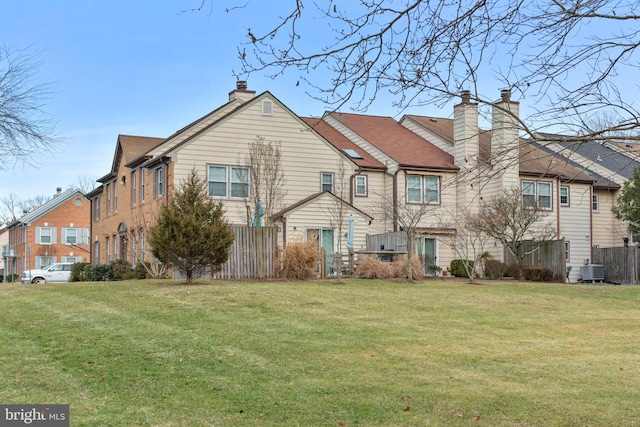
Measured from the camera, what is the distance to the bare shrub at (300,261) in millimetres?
23844

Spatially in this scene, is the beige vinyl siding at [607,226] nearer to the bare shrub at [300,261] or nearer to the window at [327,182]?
the window at [327,182]

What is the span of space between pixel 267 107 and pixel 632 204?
1701 centimetres

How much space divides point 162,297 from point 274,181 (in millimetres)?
10537

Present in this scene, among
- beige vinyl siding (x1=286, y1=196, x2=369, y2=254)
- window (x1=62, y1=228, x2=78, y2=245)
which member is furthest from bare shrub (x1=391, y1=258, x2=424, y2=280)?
window (x1=62, y1=228, x2=78, y2=245)

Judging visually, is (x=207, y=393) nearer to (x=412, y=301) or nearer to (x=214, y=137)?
(x=412, y=301)

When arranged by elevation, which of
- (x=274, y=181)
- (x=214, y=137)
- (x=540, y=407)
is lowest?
(x=540, y=407)

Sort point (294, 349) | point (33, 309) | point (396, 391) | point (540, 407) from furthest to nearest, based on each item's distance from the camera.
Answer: point (33, 309)
point (294, 349)
point (396, 391)
point (540, 407)

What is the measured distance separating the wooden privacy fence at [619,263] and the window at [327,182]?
555 inches

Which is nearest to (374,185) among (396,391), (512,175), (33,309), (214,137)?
(512,175)

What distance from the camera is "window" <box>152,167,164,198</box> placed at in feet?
97.1

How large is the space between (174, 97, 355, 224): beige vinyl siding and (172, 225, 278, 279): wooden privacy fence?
418cm

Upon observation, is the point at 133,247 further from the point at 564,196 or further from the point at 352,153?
the point at 564,196

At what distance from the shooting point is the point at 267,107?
2986 centimetres

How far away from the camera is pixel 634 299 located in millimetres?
22734
